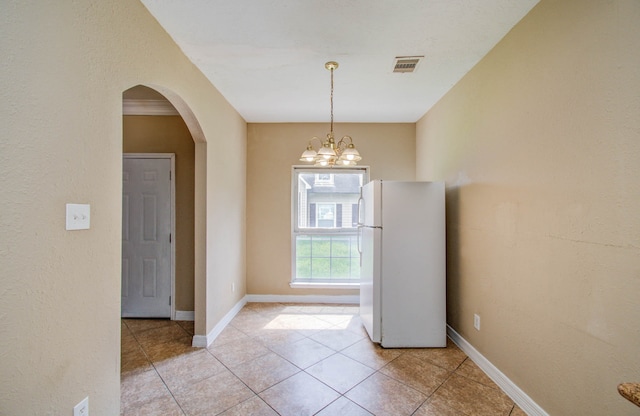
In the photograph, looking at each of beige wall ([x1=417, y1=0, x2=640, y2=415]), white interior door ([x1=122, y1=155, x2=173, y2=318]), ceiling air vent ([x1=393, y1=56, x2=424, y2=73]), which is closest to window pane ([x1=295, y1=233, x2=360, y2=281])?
white interior door ([x1=122, y1=155, x2=173, y2=318])

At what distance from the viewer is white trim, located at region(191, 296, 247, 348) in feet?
8.79

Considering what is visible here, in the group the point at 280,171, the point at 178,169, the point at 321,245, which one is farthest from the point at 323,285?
the point at 178,169

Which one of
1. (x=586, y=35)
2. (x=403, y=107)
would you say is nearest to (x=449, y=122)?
(x=403, y=107)

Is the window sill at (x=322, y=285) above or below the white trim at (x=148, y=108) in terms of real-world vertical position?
below

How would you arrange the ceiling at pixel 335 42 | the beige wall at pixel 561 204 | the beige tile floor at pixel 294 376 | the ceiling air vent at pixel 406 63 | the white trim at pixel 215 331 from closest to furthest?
the beige wall at pixel 561 204
the ceiling at pixel 335 42
the beige tile floor at pixel 294 376
the ceiling air vent at pixel 406 63
the white trim at pixel 215 331

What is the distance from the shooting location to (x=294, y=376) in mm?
Result: 2205

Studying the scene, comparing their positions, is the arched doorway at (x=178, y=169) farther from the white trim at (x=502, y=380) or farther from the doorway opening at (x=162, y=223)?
the white trim at (x=502, y=380)

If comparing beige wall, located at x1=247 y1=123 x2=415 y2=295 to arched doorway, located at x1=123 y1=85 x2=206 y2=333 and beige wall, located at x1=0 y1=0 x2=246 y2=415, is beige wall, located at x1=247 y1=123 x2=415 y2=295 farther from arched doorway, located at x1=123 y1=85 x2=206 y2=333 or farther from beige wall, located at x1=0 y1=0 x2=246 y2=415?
beige wall, located at x1=0 y1=0 x2=246 y2=415

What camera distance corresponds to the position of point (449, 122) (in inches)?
116

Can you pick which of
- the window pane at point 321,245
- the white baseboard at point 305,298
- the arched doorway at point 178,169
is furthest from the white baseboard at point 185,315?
the window pane at point 321,245

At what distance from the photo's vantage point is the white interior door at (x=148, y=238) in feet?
11.1

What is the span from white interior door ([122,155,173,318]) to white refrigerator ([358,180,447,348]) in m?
2.51

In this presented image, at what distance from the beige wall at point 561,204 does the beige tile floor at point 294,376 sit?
43cm

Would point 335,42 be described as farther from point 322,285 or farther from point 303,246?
point 322,285
